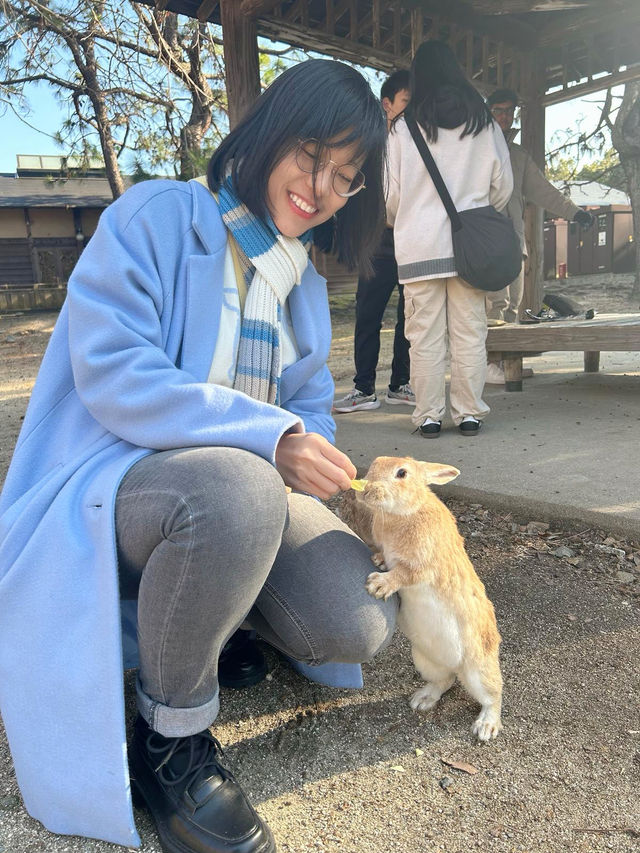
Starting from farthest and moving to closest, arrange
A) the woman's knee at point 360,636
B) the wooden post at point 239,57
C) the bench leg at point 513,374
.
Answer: the bench leg at point 513,374 < the wooden post at point 239,57 < the woman's knee at point 360,636

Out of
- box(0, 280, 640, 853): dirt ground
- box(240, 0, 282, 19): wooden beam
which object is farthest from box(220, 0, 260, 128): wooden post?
box(0, 280, 640, 853): dirt ground

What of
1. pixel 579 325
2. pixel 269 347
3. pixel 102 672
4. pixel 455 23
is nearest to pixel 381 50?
pixel 455 23

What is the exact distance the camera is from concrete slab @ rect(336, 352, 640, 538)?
2756 mm

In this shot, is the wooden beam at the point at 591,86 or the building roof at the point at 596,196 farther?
the building roof at the point at 596,196

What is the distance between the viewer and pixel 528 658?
1854 mm

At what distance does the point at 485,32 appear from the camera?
5.46 metres

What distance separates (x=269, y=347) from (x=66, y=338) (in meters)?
0.43

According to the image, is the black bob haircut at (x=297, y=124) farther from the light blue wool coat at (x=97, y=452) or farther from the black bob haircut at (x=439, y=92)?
the black bob haircut at (x=439, y=92)

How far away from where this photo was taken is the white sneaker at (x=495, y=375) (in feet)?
17.3

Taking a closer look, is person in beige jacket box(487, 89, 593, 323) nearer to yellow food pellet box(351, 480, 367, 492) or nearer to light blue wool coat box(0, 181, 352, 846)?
yellow food pellet box(351, 480, 367, 492)

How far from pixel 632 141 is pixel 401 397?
459 inches

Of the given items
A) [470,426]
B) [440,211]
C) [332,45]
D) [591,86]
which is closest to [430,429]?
[470,426]

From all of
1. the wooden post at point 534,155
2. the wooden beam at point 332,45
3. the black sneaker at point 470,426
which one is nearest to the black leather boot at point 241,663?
the black sneaker at point 470,426

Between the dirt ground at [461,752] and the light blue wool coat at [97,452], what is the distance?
0.20 meters
